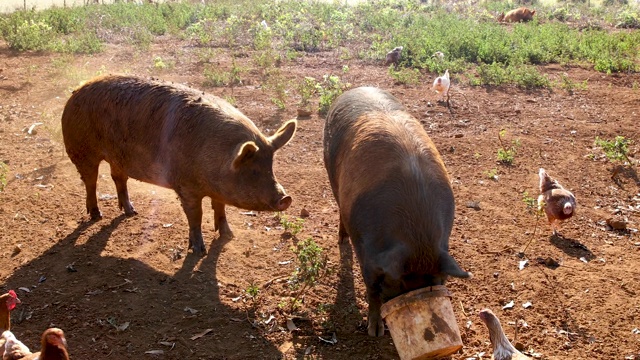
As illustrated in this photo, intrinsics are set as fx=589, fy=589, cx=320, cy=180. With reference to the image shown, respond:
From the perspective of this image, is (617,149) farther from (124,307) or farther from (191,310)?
(124,307)

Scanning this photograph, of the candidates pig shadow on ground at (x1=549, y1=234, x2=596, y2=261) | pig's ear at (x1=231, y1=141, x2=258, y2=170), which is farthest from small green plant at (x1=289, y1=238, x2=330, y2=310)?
pig shadow on ground at (x1=549, y1=234, x2=596, y2=261)

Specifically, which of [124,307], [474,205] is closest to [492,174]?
[474,205]

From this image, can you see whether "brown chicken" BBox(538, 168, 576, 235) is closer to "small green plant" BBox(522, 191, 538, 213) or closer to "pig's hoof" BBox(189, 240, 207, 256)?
"small green plant" BBox(522, 191, 538, 213)

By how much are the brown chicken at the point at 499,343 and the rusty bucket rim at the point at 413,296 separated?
822 millimetres

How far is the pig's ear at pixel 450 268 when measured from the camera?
12.9 feet

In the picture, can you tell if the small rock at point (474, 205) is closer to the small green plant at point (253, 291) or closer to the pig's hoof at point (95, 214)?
the small green plant at point (253, 291)

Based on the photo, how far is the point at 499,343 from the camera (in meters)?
4.45

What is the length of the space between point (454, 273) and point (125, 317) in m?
2.96

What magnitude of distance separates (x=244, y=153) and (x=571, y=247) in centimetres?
369

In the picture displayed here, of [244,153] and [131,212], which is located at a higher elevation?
[244,153]

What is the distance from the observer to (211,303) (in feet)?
17.7

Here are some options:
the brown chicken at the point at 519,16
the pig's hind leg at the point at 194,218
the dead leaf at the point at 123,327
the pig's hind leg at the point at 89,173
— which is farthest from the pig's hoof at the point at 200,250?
the brown chicken at the point at 519,16

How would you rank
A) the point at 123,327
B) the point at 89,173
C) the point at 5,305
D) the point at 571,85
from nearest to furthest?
the point at 5,305 < the point at 123,327 < the point at 89,173 < the point at 571,85

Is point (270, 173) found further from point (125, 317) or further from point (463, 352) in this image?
point (463, 352)
